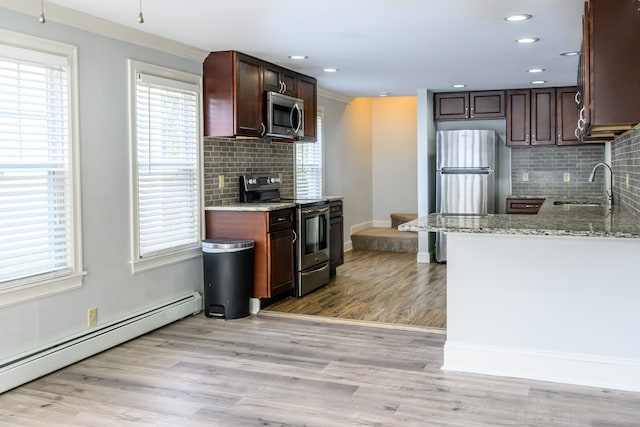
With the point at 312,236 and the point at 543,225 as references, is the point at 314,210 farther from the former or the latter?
the point at 543,225

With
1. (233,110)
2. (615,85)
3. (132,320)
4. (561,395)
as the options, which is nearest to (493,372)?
(561,395)

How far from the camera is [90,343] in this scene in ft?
13.3

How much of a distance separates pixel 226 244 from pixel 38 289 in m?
1.61

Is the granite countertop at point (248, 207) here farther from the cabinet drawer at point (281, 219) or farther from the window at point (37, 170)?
the window at point (37, 170)

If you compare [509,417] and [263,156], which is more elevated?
[263,156]

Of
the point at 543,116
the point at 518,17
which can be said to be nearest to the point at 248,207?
the point at 518,17

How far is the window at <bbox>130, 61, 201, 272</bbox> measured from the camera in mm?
4566

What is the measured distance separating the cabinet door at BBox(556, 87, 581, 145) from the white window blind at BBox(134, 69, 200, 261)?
4546mm

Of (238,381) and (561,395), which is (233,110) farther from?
(561,395)

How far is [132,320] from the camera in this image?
176 inches

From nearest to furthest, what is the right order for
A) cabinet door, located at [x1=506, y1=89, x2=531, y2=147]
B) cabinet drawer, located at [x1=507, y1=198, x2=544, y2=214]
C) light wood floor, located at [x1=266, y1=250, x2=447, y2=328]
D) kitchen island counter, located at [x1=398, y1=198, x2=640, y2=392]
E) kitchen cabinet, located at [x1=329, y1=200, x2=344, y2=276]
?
kitchen island counter, located at [x1=398, y1=198, x2=640, y2=392] < light wood floor, located at [x1=266, y1=250, x2=447, y2=328] < kitchen cabinet, located at [x1=329, y1=200, x2=344, y2=276] < cabinet drawer, located at [x1=507, y1=198, x2=544, y2=214] < cabinet door, located at [x1=506, y1=89, x2=531, y2=147]

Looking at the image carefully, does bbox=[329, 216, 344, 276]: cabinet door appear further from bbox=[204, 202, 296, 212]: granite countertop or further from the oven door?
bbox=[204, 202, 296, 212]: granite countertop

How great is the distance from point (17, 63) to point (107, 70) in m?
0.77

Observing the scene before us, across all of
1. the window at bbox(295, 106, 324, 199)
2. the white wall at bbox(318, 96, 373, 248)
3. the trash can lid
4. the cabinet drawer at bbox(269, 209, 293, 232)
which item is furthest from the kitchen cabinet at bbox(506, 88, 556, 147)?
the trash can lid
